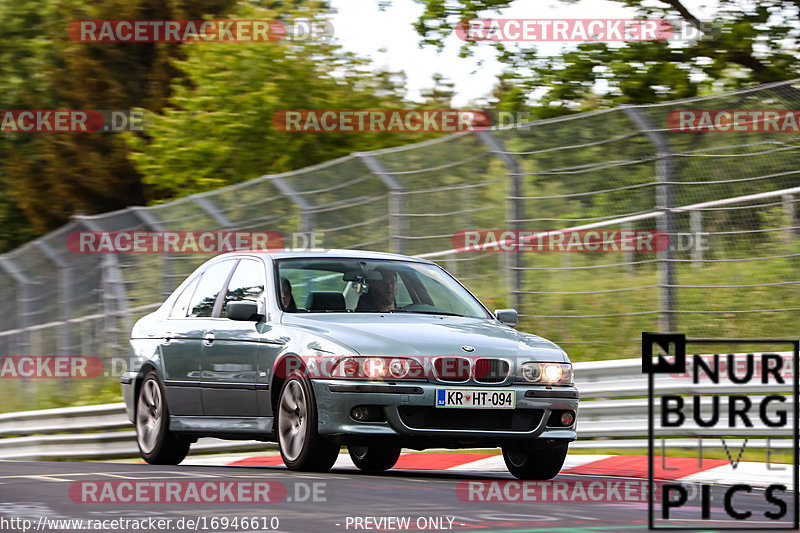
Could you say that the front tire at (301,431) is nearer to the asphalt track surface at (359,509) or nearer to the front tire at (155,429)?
the asphalt track surface at (359,509)

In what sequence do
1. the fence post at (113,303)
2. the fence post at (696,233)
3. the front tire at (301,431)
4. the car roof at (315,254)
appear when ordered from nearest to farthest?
the front tire at (301,431) → the car roof at (315,254) → the fence post at (696,233) → the fence post at (113,303)

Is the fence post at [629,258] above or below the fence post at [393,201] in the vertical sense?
below

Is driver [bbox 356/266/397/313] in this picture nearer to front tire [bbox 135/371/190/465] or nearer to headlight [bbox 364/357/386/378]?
headlight [bbox 364/357/386/378]

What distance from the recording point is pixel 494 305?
47.0 feet

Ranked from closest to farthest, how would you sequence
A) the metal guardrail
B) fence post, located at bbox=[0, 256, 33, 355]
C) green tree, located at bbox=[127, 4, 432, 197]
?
the metal guardrail < fence post, located at bbox=[0, 256, 33, 355] < green tree, located at bbox=[127, 4, 432, 197]

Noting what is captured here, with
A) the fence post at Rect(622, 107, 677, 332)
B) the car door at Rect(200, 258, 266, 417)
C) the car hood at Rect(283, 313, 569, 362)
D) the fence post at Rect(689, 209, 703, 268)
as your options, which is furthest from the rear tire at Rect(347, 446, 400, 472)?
the fence post at Rect(689, 209, 703, 268)

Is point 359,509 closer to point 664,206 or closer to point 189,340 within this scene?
point 189,340

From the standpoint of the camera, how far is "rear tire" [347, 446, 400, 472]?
11031mm

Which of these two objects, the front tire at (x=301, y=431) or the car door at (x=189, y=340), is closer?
the front tire at (x=301, y=431)

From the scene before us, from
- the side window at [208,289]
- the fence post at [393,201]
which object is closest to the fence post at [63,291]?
the fence post at [393,201]

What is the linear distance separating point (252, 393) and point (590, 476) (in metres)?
2.34

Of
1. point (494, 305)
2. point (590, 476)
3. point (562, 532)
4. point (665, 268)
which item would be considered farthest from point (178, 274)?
point (562, 532)

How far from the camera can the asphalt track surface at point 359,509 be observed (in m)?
6.67

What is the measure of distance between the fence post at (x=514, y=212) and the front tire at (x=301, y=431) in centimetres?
392
